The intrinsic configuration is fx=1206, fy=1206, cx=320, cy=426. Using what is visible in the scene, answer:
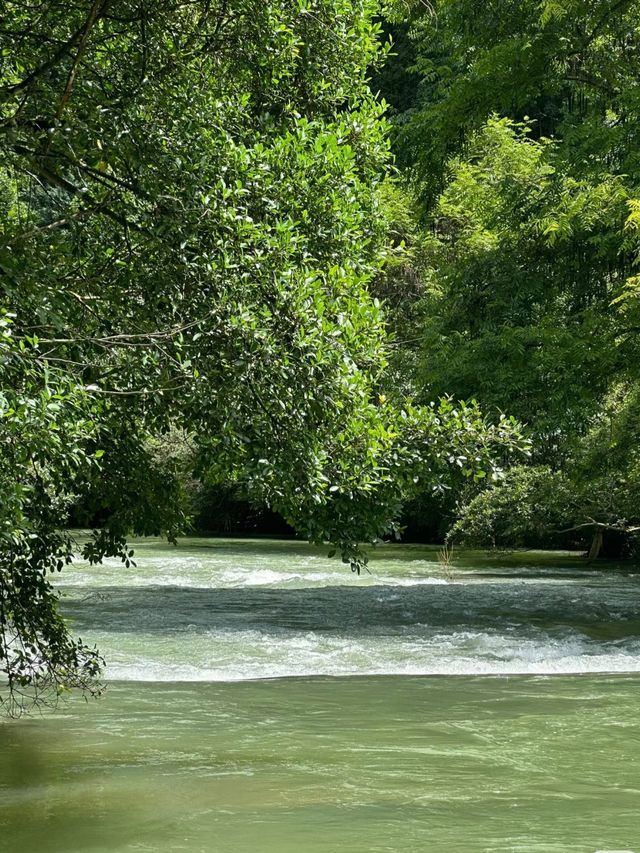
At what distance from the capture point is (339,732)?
10.6 metres

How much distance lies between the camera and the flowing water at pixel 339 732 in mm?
7484

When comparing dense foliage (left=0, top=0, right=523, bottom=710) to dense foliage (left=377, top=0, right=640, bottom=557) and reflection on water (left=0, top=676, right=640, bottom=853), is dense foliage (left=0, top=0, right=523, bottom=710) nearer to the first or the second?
reflection on water (left=0, top=676, right=640, bottom=853)

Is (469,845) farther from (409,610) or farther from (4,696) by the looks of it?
(409,610)

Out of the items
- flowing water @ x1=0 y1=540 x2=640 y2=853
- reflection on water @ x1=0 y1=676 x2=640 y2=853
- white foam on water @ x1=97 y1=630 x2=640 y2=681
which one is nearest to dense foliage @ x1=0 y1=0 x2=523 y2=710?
reflection on water @ x1=0 y1=676 x2=640 y2=853

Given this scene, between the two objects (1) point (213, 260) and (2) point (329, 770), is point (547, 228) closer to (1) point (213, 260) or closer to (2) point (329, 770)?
(2) point (329, 770)

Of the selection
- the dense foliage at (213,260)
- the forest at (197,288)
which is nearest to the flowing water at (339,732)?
the forest at (197,288)

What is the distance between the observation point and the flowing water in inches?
295

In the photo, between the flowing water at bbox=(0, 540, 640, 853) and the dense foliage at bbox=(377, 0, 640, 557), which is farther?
the dense foliage at bbox=(377, 0, 640, 557)

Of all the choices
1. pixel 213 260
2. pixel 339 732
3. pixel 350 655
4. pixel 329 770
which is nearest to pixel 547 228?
pixel 350 655

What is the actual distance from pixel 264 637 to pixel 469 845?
32.0ft

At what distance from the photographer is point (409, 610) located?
2006 cm

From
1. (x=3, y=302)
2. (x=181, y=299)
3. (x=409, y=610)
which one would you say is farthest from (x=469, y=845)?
(x=409, y=610)

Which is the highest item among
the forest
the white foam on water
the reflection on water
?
the forest

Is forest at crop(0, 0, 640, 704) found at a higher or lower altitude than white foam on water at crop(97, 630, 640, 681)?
higher
